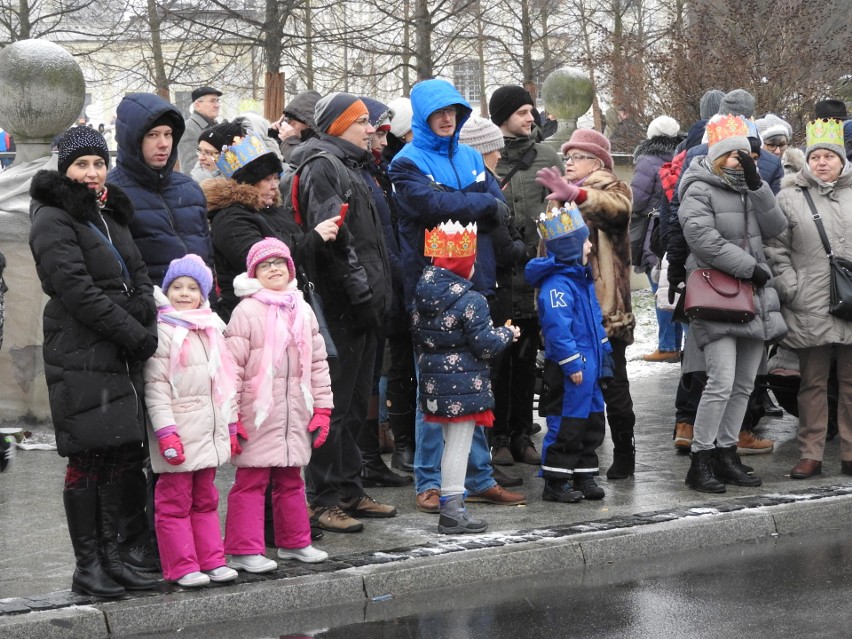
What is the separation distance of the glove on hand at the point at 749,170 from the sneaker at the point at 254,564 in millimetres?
3702

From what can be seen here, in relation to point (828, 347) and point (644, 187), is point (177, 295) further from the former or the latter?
point (644, 187)

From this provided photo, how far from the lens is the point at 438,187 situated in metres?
→ 7.79

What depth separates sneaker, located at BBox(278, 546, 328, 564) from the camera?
266 inches

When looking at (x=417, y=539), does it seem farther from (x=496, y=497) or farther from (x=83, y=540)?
(x=83, y=540)

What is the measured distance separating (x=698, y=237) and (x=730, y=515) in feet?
5.52

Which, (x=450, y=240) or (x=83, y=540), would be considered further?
(x=450, y=240)

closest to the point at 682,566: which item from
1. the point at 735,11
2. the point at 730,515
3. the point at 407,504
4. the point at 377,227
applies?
the point at 730,515

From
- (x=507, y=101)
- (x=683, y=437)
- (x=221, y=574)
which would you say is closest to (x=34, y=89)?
(x=507, y=101)

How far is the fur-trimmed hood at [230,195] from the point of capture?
7.18 meters

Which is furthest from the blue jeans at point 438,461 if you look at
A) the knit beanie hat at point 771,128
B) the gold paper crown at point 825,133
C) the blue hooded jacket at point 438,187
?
the knit beanie hat at point 771,128

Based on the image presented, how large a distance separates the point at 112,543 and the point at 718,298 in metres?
3.87

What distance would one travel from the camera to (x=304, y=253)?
7176mm

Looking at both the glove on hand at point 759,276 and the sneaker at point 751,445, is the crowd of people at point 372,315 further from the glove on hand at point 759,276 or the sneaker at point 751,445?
the sneaker at point 751,445

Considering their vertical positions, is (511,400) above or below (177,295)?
below
